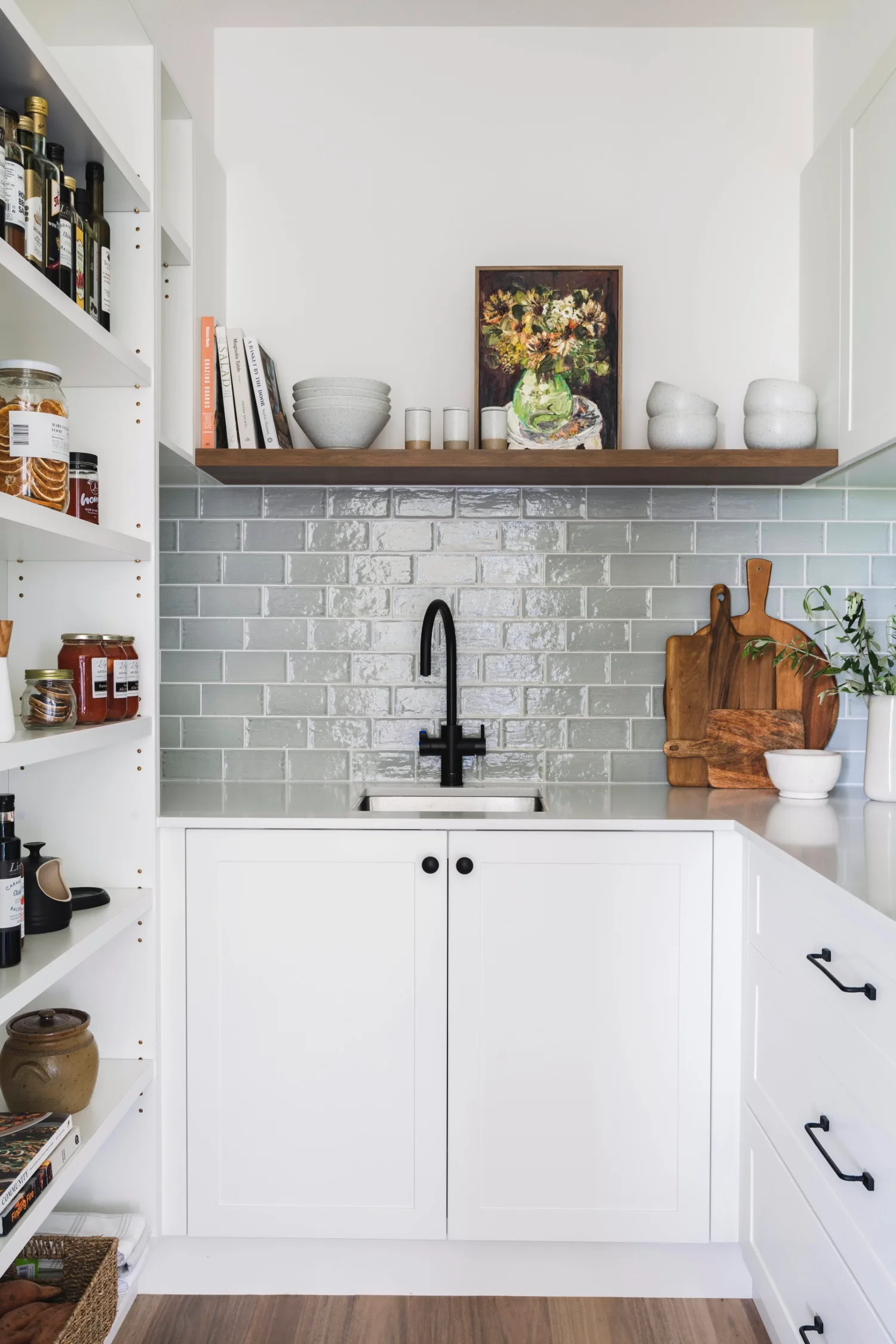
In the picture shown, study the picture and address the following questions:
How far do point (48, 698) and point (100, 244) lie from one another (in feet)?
2.51

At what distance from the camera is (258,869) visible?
6.33 ft

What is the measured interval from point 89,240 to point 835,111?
1.66 meters

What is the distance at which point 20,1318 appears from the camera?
153cm

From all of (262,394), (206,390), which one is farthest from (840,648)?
(206,390)

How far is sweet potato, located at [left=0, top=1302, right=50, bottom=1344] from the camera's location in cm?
151

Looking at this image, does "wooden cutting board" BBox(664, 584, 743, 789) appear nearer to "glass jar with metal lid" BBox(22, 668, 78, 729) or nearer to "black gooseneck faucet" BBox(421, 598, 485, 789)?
"black gooseneck faucet" BBox(421, 598, 485, 789)

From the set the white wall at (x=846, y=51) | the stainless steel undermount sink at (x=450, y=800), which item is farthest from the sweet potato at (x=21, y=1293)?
the white wall at (x=846, y=51)

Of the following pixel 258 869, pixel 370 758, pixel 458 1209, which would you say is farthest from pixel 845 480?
pixel 458 1209

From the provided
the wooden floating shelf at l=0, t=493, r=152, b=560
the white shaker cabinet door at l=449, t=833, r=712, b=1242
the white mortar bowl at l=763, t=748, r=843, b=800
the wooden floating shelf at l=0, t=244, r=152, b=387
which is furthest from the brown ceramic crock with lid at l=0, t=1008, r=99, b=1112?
the white mortar bowl at l=763, t=748, r=843, b=800

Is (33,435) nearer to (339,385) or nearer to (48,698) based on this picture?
(48,698)

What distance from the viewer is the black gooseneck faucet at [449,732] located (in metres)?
2.33

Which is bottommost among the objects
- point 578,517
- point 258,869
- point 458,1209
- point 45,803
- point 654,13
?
point 458,1209

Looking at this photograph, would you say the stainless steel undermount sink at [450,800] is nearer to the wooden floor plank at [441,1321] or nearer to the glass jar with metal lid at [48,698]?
the glass jar with metal lid at [48,698]

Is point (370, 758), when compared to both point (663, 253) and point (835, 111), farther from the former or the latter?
point (835, 111)
